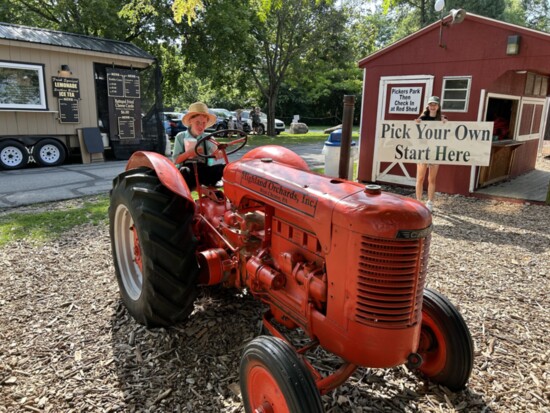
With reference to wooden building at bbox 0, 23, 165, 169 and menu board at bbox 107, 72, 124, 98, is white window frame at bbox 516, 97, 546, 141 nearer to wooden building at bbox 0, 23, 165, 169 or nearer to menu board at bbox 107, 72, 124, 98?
wooden building at bbox 0, 23, 165, 169

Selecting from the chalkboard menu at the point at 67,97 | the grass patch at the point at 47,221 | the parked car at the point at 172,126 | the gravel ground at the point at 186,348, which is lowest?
the gravel ground at the point at 186,348

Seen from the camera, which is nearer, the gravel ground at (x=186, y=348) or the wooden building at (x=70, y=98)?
the gravel ground at (x=186, y=348)

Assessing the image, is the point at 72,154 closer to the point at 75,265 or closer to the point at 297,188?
the point at 75,265

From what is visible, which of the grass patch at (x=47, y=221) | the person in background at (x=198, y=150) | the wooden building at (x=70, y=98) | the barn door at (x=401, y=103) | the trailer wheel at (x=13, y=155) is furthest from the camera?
the wooden building at (x=70, y=98)

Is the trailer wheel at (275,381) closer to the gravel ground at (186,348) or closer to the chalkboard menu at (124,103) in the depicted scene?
the gravel ground at (186,348)

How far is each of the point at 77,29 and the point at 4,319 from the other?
14635 millimetres

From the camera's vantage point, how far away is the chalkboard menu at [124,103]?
11852 mm

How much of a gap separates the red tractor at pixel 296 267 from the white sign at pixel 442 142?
454 centimetres

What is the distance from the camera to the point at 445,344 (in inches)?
92.8

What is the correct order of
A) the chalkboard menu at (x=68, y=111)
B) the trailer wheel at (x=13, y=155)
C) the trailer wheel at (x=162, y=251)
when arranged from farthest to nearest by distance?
the chalkboard menu at (x=68, y=111) < the trailer wheel at (x=13, y=155) < the trailer wheel at (x=162, y=251)

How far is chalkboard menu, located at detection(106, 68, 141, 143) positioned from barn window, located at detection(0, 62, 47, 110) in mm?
1742

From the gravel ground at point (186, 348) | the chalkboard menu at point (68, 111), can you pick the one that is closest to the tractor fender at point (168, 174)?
the gravel ground at point (186, 348)

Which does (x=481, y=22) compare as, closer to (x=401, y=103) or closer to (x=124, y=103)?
(x=401, y=103)

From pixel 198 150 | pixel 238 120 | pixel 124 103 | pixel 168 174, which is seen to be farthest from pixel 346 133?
pixel 238 120
